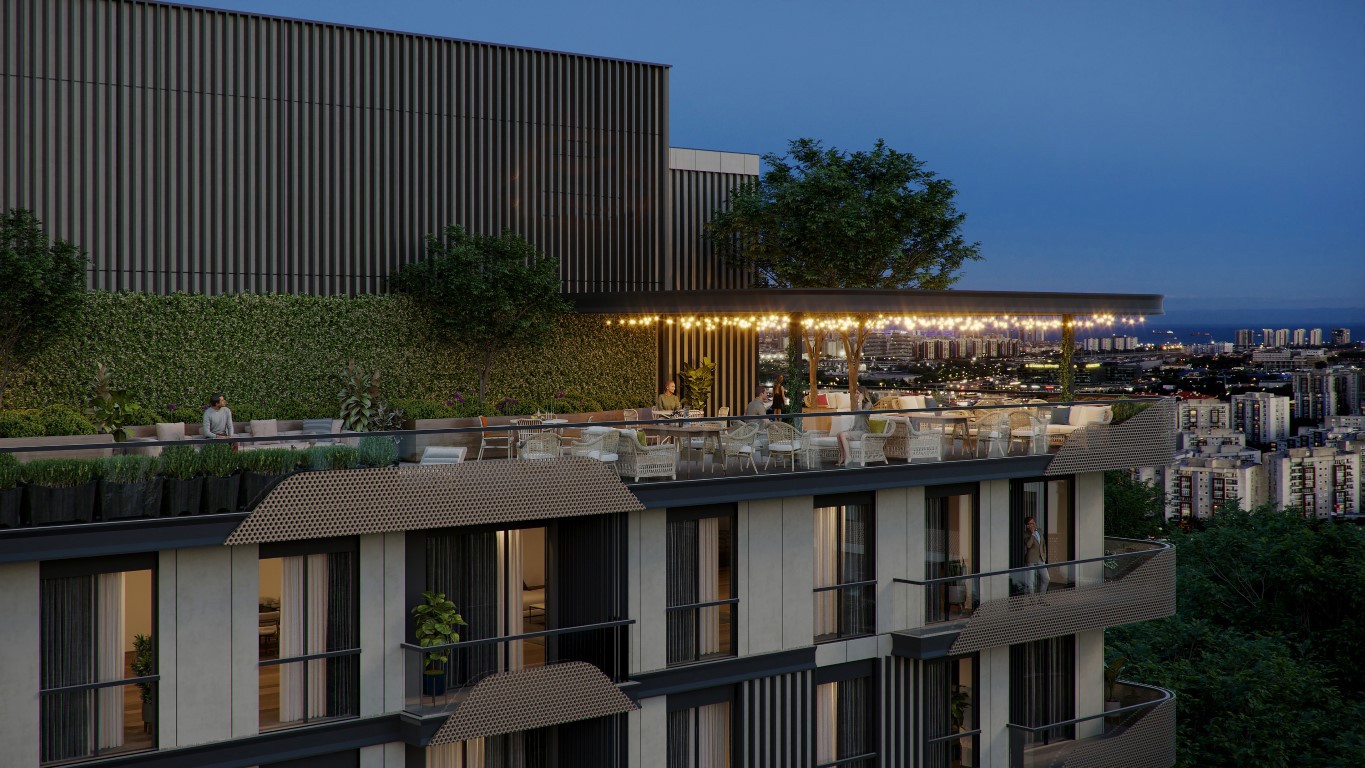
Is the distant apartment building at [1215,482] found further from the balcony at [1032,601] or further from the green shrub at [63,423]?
the green shrub at [63,423]

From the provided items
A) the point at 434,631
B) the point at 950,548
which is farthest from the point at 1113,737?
the point at 434,631

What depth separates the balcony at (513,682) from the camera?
14.7 meters

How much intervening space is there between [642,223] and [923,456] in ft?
40.1

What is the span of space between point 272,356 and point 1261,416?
8404 centimetres

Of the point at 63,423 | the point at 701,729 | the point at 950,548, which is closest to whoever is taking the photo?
the point at 701,729

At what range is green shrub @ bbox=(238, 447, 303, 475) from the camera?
1370cm

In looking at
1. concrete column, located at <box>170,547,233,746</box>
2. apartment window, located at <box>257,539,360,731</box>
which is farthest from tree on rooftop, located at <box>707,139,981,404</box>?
concrete column, located at <box>170,547,233,746</box>

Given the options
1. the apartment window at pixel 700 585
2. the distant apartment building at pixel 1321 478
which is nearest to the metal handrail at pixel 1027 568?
the apartment window at pixel 700 585

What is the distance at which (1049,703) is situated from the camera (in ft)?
69.8

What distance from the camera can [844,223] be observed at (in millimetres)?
31734

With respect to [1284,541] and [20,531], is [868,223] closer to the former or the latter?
[1284,541]

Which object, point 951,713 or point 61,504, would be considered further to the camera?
point 951,713

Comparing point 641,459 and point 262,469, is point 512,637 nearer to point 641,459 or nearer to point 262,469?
point 641,459

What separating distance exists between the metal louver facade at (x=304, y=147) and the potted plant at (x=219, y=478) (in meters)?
11.6
